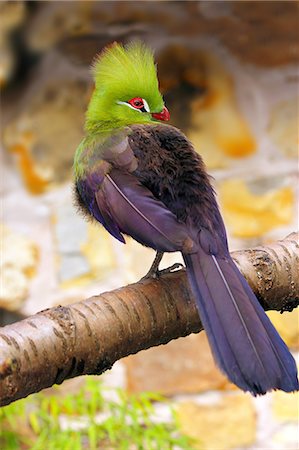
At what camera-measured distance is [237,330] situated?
1.00 meters

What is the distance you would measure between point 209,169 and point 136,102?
3.88 ft

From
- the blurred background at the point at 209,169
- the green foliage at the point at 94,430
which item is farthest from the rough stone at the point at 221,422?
the green foliage at the point at 94,430

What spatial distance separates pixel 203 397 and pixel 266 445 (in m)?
0.23

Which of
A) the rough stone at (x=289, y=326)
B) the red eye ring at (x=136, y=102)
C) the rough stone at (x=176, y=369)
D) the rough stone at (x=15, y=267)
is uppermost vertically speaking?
the rough stone at (x=15, y=267)

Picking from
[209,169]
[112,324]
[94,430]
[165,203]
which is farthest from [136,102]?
[209,169]

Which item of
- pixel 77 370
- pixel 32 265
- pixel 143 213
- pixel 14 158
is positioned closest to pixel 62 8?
pixel 14 158

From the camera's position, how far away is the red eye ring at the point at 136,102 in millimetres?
1403

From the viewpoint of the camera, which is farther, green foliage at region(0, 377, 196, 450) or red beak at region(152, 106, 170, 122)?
green foliage at region(0, 377, 196, 450)

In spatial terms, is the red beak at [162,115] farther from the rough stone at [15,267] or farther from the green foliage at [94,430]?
the rough stone at [15,267]

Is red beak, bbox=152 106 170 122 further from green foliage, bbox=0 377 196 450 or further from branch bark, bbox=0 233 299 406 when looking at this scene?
green foliage, bbox=0 377 196 450

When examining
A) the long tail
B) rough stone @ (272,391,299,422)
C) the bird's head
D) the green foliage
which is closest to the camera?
the long tail

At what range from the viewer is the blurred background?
2514mm

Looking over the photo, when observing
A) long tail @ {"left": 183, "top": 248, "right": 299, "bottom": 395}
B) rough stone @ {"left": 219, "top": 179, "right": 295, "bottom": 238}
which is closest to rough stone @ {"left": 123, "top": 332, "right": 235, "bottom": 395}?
rough stone @ {"left": 219, "top": 179, "right": 295, "bottom": 238}

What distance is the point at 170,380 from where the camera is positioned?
255 centimetres
